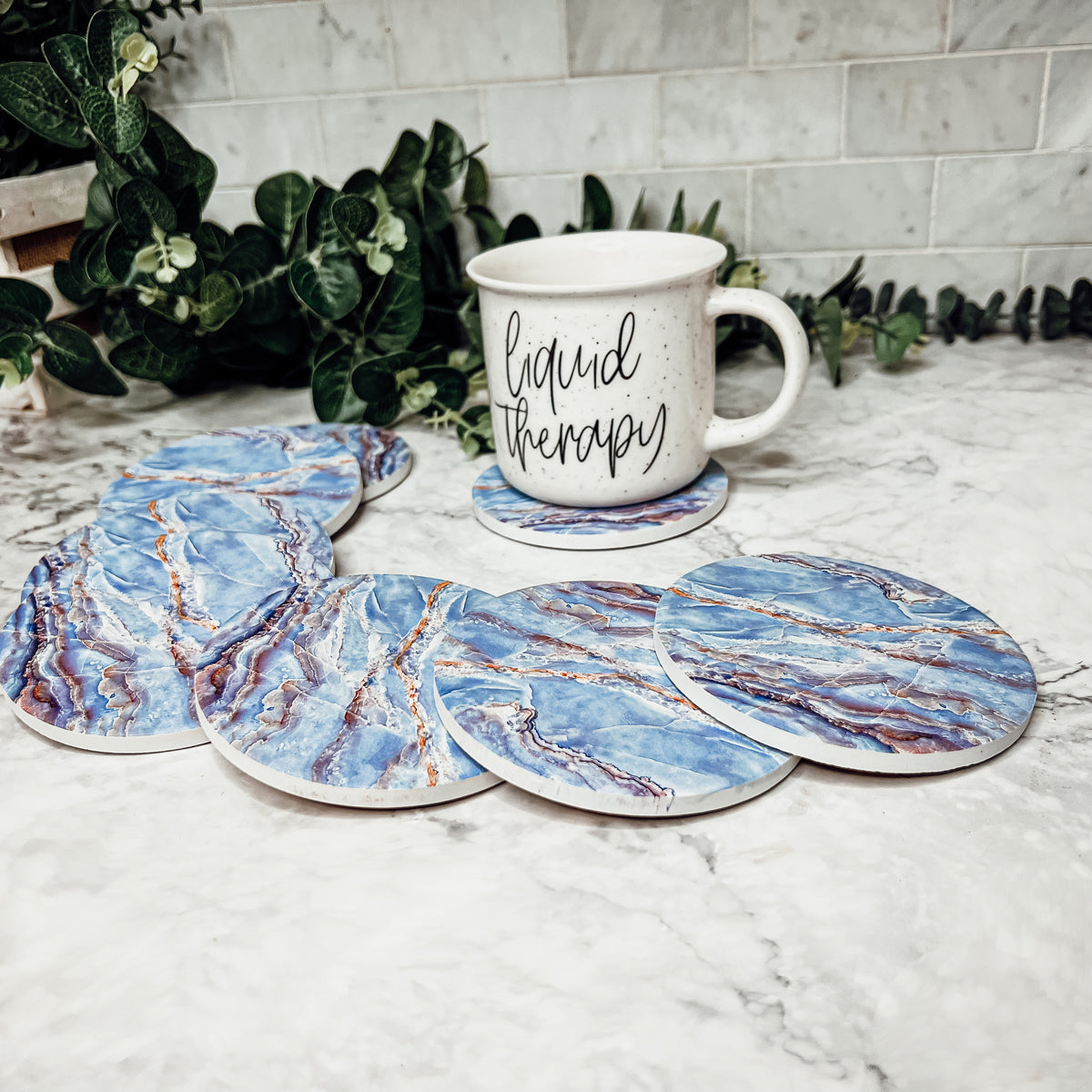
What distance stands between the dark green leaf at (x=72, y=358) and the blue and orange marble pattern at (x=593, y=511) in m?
0.37

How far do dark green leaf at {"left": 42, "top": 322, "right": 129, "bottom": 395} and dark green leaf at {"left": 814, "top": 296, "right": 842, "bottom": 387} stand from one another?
0.62 meters

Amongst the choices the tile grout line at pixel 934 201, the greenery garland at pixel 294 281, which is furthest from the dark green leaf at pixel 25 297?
the tile grout line at pixel 934 201

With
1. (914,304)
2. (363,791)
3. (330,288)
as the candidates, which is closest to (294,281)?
(330,288)

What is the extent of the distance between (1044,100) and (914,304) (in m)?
0.20

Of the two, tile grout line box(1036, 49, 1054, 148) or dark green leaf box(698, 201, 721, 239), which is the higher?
tile grout line box(1036, 49, 1054, 148)

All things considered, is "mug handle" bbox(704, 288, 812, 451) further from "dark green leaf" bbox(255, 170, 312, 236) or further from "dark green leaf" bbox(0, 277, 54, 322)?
"dark green leaf" bbox(0, 277, 54, 322)

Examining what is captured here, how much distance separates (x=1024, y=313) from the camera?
36.8 inches

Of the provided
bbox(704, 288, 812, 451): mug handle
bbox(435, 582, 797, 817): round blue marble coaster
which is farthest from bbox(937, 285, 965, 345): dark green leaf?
bbox(435, 582, 797, 817): round blue marble coaster

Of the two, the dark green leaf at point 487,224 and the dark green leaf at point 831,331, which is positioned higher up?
the dark green leaf at point 487,224

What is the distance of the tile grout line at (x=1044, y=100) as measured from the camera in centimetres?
86

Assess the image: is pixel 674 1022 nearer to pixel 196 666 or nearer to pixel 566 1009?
pixel 566 1009

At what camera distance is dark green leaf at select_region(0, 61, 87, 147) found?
0.74m

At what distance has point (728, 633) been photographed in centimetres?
49

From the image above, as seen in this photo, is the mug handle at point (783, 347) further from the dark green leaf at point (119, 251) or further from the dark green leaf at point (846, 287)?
the dark green leaf at point (119, 251)
